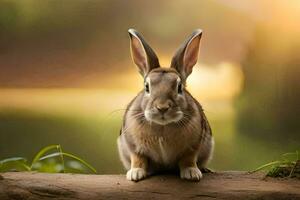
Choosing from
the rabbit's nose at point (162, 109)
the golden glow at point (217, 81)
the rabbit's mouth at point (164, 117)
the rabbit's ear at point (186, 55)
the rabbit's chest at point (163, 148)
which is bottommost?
the rabbit's chest at point (163, 148)

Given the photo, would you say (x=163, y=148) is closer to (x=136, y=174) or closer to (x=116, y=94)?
(x=136, y=174)

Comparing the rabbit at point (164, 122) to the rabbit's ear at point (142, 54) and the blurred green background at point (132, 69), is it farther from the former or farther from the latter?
the blurred green background at point (132, 69)

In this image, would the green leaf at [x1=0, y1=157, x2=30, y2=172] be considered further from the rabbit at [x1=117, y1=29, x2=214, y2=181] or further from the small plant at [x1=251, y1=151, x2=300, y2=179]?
the small plant at [x1=251, y1=151, x2=300, y2=179]

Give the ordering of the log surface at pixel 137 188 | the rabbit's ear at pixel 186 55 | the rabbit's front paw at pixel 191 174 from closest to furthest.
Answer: the log surface at pixel 137 188
the rabbit's front paw at pixel 191 174
the rabbit's ear at pixel 186 55

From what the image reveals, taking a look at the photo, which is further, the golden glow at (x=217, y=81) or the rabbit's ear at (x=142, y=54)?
the golden glow at (x=217, y=81)

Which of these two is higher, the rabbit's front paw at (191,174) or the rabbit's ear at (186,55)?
the rabbit's ear at (186,55)

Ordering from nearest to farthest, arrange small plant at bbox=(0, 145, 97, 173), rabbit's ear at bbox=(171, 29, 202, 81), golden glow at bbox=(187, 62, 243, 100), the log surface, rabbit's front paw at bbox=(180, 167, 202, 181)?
the log surface, rabbit's front paw at bbox=(180, 167, 202, 181), rabbit's ear at bbox=(171, 29, 202, 81), small plant at bbox=(0, 145, 97, 173), golden glow at bbox=(187, 62, 243, 100)

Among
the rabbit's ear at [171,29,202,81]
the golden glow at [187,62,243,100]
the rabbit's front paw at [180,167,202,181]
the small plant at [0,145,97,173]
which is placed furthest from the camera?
the golden glow at [187,62,243,100]

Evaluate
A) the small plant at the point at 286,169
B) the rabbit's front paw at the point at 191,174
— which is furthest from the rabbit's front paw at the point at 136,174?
the small plant at the point at 286,169

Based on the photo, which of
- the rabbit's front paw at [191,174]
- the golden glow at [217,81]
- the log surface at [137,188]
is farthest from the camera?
the golden glow at [217,81]

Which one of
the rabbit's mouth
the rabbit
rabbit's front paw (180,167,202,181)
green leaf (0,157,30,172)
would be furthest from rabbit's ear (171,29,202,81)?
green leaf (0,157,30,172)
